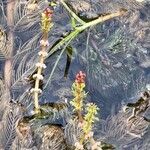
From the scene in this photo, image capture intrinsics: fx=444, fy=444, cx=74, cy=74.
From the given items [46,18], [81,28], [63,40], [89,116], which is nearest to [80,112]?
[89,116]

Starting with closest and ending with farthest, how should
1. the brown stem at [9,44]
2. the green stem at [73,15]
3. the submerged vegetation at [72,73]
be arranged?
the submerged vegetation at [72,73], the brown stem at [9,44], the green stem at [73,15]

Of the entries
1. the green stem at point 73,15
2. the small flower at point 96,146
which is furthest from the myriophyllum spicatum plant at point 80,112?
the green stem at point 73,15

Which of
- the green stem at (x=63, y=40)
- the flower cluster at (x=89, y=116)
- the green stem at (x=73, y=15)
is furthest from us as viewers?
the green stem at (x=73, y=15)

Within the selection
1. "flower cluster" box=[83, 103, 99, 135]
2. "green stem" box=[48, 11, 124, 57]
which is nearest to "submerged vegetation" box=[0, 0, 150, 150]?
"green stem" box=[48, 11, 124, 57]

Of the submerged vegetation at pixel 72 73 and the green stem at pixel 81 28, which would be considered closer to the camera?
the submerged vegetation at pixel 72 73

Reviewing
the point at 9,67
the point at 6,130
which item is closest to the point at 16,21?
the point at 9,67

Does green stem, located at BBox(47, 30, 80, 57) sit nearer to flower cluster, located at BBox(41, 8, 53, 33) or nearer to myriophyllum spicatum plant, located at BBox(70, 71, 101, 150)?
flower cluster, located at BBox(41, 8, 53, 33)

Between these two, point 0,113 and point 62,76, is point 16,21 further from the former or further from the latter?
point 0,113

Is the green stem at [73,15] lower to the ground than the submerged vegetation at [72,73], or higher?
higher

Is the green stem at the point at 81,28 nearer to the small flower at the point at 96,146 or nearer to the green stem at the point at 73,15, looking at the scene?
the green stem at the point at 73,15
